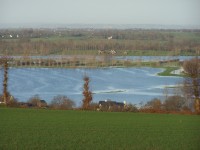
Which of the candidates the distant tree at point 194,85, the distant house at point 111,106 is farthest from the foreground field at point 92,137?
the distant tree at point 194,85

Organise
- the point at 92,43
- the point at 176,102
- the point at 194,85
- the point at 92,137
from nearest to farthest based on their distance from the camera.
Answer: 1. the point at 92,137
2. the point at 194,85
3. the point at 176,102
4. the point at 92,43

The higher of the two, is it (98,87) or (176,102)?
(176,102)

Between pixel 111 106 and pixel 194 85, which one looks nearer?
pixel 194 85

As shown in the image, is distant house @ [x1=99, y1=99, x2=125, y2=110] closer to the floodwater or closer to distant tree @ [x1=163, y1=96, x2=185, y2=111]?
distant tree @ [x1=163, y1=96, x2=185, y2=111]

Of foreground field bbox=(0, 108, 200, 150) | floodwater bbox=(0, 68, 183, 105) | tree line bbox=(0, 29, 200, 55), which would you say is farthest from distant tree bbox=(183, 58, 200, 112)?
tree line bbox=(0, 29, 200, 55)

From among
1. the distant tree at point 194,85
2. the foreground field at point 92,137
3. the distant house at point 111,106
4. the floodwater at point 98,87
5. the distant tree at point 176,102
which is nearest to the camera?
the foreground field at point 92,137

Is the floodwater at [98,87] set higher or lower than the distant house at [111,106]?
lower

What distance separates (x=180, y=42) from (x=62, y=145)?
48445mm

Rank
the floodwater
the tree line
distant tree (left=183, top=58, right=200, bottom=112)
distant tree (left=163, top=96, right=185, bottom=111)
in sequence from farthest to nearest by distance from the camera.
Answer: the tree line → the floodwater → distant tree (left=163, top=96, right=185, bottom=111) → distant tree (left=183, top=58, right=200, bottom=112)

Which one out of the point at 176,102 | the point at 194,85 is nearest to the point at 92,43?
the point at 176,102

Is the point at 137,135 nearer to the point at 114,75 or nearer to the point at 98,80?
the point at 98,80

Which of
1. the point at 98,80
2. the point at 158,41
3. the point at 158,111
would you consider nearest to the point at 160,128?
the point at 158,111

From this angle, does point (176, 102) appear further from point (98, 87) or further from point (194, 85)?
point (98, 87)

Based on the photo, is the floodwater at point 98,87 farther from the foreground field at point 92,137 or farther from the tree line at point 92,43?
the foreground field at point 92,137
